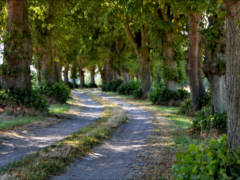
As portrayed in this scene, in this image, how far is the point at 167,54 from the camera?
19766mm

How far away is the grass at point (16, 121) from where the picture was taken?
1019cm

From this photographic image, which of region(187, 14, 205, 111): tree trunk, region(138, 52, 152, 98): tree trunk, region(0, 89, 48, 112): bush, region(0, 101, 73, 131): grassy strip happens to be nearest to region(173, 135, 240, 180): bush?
region(0, 101, 73, 131): grassy strip

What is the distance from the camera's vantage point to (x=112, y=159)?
22.1ft

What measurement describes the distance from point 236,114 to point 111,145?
4.61 m

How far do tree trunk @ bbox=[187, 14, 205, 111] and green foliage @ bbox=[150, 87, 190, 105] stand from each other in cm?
516

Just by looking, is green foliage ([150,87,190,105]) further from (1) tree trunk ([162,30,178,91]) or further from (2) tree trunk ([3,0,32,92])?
(2) tree trunk ([3,0,32,92])

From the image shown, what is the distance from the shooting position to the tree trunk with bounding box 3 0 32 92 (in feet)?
42.9

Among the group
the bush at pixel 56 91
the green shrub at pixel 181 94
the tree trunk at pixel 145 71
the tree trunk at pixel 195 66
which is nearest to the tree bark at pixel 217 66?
the tree trunk at pixel 195 66

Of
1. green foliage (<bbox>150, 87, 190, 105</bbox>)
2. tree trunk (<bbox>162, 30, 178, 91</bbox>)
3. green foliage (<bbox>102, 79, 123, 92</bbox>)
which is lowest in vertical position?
green foliage (<bbox>150, 87, 190, 105</bbox>)

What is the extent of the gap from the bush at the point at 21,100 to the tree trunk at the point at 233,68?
10.4 m

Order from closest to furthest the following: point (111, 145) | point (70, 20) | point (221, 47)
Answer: point (111, 145), point (221, 47), point (70, 20)

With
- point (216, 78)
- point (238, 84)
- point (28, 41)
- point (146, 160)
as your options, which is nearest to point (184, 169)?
point (238, 84)

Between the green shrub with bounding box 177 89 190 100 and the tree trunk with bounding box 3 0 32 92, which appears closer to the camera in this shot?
the tree trunk with bounding box 3 0 32 92

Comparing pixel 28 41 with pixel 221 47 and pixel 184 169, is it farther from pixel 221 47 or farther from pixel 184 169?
pixel 184 169
